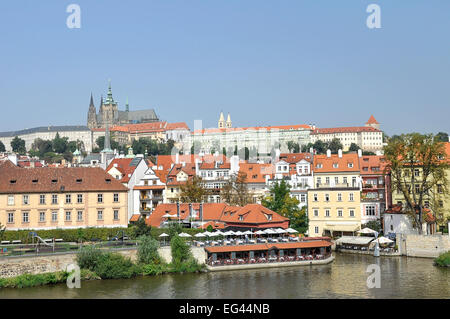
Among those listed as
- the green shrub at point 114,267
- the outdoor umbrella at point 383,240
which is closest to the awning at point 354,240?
the outdoor umbrella at point 383,240

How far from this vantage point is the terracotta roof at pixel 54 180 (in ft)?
187

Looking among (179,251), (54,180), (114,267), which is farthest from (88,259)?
(54,180)

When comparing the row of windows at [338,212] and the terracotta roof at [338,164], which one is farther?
the terracotta roof at [338,164]

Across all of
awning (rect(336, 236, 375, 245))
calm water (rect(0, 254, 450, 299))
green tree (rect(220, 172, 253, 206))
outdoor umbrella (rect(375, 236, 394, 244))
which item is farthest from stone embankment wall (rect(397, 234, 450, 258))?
green tree (rect(220, 172, 253, 206))

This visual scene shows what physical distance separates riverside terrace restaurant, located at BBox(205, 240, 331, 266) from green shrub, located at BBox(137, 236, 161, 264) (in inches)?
168

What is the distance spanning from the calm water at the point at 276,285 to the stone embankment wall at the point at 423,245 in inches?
195

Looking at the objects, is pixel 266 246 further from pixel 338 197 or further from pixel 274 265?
pixel 338 197

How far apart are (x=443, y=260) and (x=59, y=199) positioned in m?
37.2

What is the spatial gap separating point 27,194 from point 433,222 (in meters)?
41.7

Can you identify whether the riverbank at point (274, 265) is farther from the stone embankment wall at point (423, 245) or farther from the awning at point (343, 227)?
the awning at point (343, 227)

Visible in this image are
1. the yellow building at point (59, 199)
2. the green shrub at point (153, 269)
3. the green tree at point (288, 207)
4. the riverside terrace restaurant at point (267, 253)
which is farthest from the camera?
the green tree at point (288, 207)
